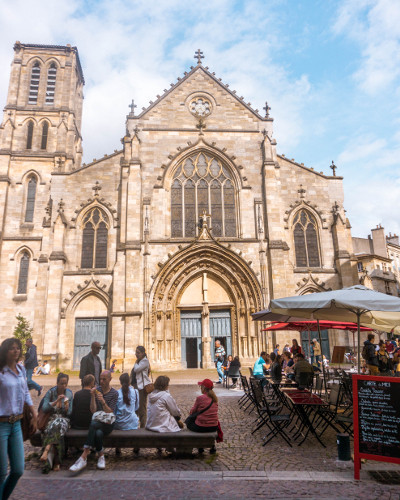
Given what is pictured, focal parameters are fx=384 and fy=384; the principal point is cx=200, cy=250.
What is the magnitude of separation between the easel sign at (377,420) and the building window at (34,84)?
109ft

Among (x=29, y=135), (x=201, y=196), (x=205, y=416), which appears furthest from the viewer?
(x=29, y=135)

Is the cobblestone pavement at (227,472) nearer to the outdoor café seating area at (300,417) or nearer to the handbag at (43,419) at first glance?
the outdoor café seating area at (300,417)

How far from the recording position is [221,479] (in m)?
5.49

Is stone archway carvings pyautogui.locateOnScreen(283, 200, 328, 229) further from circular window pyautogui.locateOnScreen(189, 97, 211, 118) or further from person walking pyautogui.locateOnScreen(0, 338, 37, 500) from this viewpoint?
person walking pyautogui.locateOnScreen(0, 338, 37, 500)

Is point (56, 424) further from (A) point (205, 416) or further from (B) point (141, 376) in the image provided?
(A) point (205, 416)

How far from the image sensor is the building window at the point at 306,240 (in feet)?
78.3

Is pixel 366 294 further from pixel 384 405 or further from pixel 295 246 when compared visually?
pixel 295 246

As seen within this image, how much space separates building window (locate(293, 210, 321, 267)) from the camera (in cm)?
2388

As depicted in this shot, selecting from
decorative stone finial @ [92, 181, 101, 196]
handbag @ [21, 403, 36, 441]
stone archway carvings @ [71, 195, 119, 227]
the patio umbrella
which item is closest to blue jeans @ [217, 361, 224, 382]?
the patio umbrella

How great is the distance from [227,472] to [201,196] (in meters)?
19.5

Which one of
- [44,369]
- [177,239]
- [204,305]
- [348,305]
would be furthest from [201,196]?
[348,305]

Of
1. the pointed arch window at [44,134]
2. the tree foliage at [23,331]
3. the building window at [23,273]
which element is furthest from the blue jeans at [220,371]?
the pointed arch window at [44,134]

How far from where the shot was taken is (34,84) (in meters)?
31.9

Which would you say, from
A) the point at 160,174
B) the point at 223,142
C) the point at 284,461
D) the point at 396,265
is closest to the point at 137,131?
the point at 160,174
